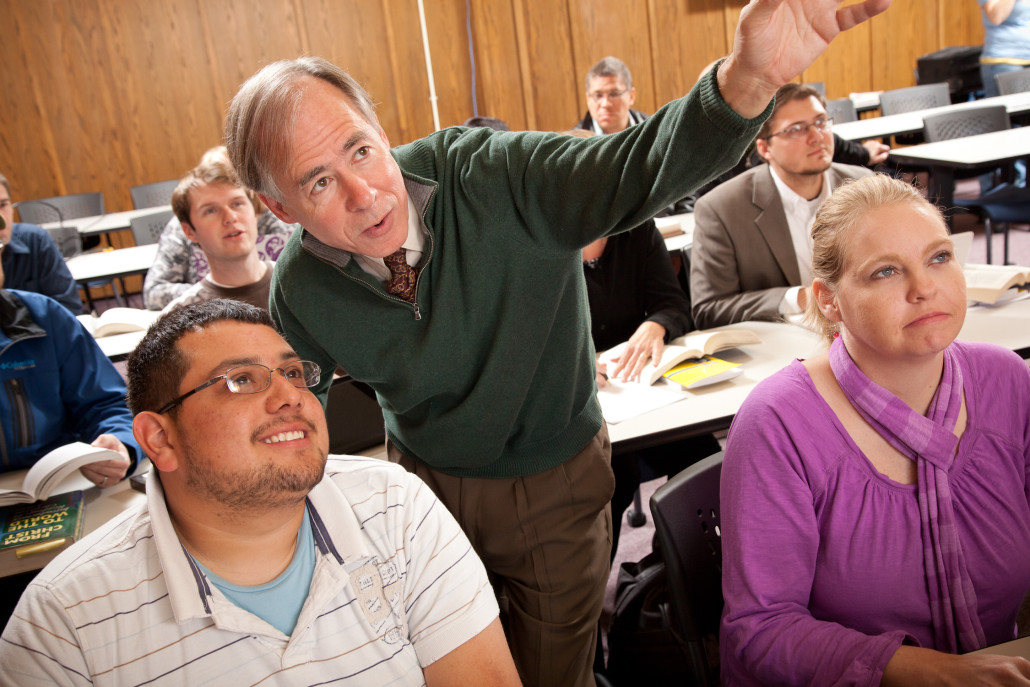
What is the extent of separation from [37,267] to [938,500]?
4.15 m

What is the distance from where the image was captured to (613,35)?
26.3ft

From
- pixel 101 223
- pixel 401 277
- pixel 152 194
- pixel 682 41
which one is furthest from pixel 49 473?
pixel 682 41

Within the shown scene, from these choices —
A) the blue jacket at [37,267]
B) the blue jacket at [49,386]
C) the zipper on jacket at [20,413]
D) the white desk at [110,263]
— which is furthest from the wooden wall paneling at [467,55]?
the zipper on jacket at [20,413]

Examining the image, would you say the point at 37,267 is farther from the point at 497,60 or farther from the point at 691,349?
the point at 497,60

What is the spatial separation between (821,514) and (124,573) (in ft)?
3.62

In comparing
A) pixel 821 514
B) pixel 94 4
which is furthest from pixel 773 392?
pixel 94 4

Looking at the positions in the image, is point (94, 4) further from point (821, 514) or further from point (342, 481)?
point (821, 514)

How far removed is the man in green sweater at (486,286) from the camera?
1.21 metres

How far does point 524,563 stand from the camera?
1646 mm

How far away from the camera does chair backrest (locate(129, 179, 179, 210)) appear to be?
6668 mm

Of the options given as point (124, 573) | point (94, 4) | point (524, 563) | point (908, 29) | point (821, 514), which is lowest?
point (524, 563)

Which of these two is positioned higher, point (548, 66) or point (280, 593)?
point (548, 66)

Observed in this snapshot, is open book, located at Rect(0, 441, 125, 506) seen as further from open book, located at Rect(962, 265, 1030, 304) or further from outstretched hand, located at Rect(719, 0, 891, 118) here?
open book, located at Rect(962, 265, 1030, 304)

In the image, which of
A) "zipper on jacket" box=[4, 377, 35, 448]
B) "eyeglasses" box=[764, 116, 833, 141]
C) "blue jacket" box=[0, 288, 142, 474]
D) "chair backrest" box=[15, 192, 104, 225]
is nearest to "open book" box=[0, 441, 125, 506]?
"blue jacket" box=[0, 288, 142, 474]
